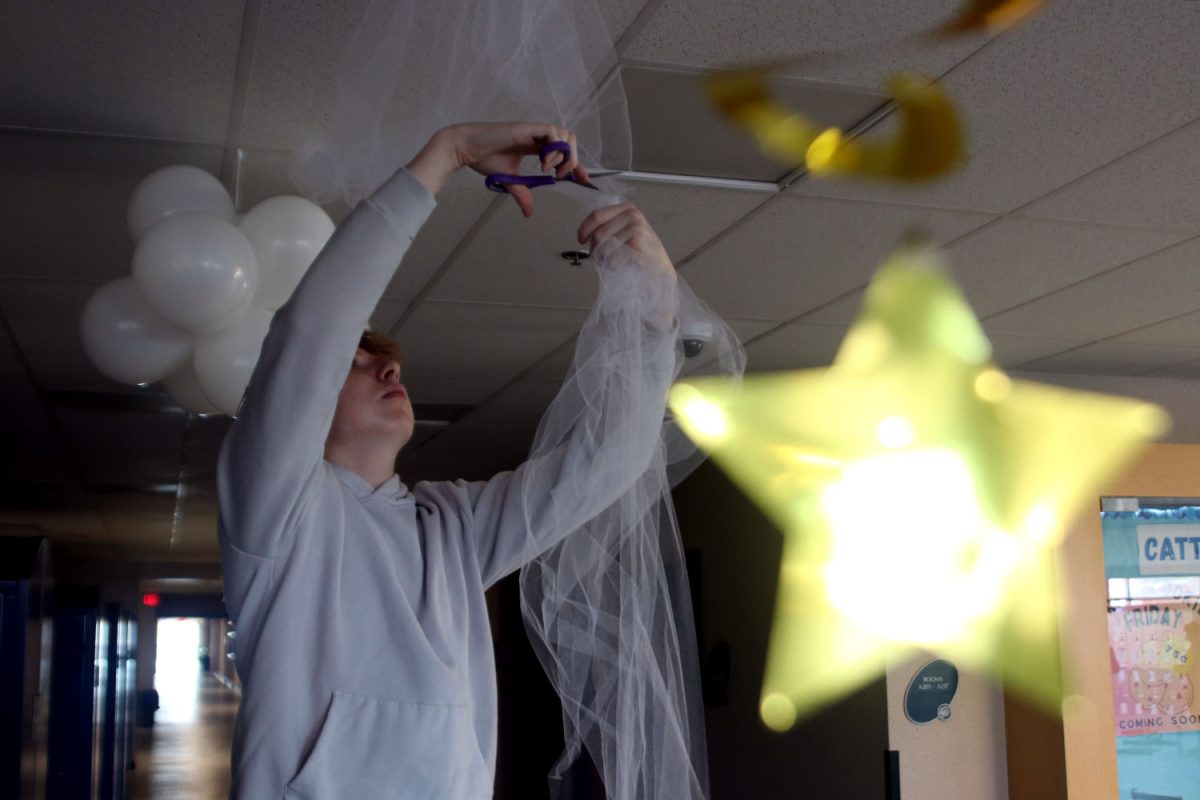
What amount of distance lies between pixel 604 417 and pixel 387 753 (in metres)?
0.47

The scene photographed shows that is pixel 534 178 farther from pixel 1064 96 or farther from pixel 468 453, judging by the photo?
pixel 468 453

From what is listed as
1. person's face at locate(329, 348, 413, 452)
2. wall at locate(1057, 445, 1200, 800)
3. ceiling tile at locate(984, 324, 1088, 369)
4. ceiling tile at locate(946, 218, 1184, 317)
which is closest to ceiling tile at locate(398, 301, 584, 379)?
ceiling tile at locate(946, 218, 1184, 317)

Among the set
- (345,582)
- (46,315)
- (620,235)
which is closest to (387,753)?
(345,582)

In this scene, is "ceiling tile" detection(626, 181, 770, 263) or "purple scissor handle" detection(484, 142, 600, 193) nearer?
"purple scissor handle" detection(484, 142, 600, 193)

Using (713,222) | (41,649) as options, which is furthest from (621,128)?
(41,649)

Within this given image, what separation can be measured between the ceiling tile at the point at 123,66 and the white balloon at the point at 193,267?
0.20 meters

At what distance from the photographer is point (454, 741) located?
3.81 ft

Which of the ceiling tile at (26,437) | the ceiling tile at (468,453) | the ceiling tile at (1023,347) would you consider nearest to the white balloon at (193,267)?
the ceiling tile at (26,437)

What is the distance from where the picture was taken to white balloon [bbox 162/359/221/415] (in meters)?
2.61

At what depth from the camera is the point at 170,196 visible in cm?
223

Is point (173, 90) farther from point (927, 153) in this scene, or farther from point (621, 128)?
point (927, 153)

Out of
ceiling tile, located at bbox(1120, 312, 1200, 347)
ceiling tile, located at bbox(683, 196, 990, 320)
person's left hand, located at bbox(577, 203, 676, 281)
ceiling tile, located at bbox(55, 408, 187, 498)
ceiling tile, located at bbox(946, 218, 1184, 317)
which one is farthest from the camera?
Answer: ceiling tile, located at bbox(55, 408, 187, 498)

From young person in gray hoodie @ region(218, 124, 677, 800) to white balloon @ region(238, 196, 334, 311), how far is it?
106cm

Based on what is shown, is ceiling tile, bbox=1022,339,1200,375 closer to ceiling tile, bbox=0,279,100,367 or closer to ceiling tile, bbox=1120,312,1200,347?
ceiling tile, bbox=1120,312,1200,347
